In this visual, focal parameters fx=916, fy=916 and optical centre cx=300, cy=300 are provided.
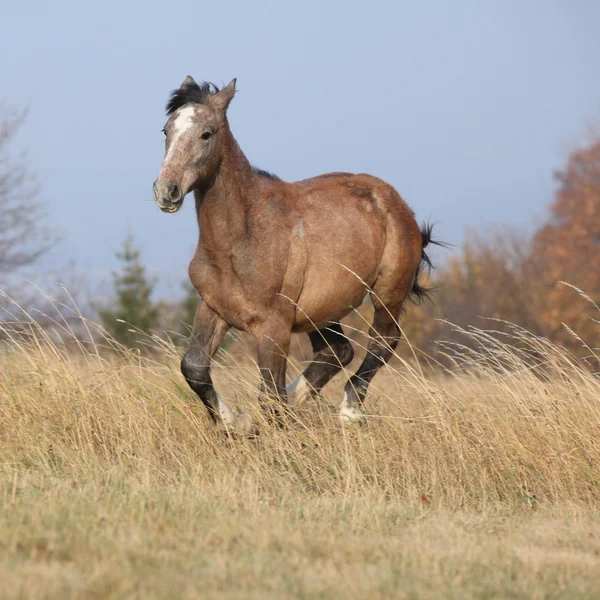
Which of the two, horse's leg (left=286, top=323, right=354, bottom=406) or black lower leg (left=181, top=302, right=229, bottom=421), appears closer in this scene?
black lower leg (left=181, top=302, right=229, bottom=421)

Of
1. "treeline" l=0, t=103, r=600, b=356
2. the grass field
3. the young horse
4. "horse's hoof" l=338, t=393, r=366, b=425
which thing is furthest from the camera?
"treeline" l=0, t=103, r=600, b=356

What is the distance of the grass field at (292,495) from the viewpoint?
362 centimetres

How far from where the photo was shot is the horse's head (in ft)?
19.7

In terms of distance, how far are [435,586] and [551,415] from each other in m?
3.21

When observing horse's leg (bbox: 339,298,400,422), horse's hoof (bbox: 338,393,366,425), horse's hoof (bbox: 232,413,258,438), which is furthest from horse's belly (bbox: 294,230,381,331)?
horse's hoof (bbox: 232,413,258,438)

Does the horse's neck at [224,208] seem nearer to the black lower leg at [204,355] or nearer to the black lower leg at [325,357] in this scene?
the black lower leg at [204,355]

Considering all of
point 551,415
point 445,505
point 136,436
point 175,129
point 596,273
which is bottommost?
point 136,436

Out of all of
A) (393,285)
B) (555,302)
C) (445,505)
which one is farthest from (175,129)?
(555,302)

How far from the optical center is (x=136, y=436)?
21.7 feet

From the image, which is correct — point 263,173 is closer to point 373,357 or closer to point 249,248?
point 249,248

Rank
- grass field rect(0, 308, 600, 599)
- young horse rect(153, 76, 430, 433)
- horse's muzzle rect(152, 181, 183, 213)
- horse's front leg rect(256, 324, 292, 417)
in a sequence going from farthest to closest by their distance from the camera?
horse's front leg rect(256, 324, 292, 417) → young horse rect(153, 76, 430, 433) → horse's muzzle rect(152, 181, 183, 213) → grass field rect(0, 308, 600, 599)

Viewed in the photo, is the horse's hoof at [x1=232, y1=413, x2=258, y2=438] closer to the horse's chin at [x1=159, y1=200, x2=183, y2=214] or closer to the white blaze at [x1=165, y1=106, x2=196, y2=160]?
the horse's chin at [x1=159, y1=200, x2=183, y2=214]

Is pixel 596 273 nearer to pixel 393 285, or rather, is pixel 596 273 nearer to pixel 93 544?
pixel 393 285

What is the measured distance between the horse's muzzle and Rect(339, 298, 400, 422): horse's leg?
2215 millimetres
